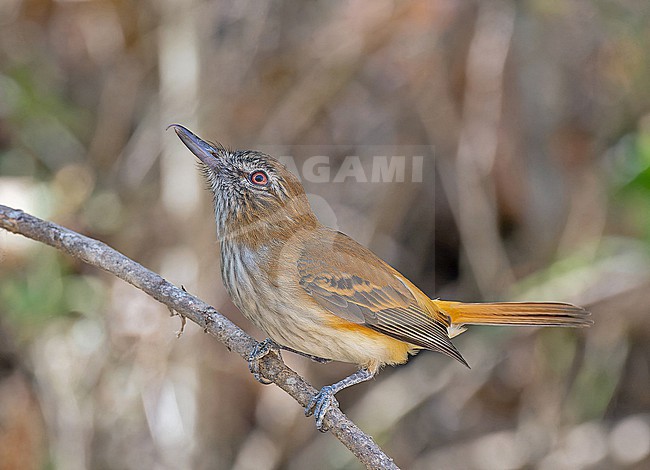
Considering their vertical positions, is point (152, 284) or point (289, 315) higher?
point (289, 315)

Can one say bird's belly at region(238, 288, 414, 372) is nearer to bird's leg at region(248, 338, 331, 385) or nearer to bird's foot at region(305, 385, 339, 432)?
bird's leg at region(248, 338, 331, 385)

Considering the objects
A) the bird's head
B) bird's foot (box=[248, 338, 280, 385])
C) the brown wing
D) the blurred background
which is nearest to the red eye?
the bird's head

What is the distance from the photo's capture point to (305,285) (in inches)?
118

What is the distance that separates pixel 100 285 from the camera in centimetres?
534

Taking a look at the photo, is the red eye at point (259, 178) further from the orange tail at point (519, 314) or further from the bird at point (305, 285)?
the orange tail at point (519, 314)

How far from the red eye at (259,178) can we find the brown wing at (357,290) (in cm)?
26

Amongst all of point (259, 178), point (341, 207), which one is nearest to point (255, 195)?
point (259, 178)

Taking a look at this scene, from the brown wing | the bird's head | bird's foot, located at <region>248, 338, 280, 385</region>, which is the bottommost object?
bird's foot, located at <region>248, 338, 280, 385</region>

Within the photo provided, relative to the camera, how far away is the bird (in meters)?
2.90

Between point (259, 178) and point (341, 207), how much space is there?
7.52 ft

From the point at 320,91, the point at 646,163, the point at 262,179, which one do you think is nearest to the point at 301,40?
the point at 320,91

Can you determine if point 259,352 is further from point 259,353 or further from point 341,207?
point 341,207

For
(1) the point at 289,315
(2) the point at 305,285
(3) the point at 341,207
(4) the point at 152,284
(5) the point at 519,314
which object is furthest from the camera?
(3) the point at 341,207

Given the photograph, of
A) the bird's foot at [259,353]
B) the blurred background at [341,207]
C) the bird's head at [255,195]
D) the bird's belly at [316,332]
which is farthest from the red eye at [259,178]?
the blurred background at [341,207]
